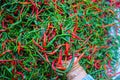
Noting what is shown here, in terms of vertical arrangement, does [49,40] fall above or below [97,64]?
above

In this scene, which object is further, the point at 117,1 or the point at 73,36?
the point at 117,1

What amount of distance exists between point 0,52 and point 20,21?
13 centimetres

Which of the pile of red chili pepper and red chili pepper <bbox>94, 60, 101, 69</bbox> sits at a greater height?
the pile of red chili pepper

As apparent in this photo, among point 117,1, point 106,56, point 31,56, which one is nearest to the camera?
point 31,56

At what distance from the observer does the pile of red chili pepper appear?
997 millimetres

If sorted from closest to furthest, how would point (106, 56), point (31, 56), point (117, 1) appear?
1. point (31, 56)
2. point (106, 56)
3. point (117, 1)

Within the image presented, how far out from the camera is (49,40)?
3.30ft

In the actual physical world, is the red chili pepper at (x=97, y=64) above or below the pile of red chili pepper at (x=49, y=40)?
below

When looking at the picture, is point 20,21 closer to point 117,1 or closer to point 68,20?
point 68,20

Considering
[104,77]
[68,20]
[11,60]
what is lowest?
[104,77]

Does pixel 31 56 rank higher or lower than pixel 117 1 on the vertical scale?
lower

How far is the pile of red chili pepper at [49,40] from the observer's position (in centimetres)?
100

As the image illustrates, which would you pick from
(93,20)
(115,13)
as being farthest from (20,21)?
(115,13)

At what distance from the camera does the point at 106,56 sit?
1114 mm
